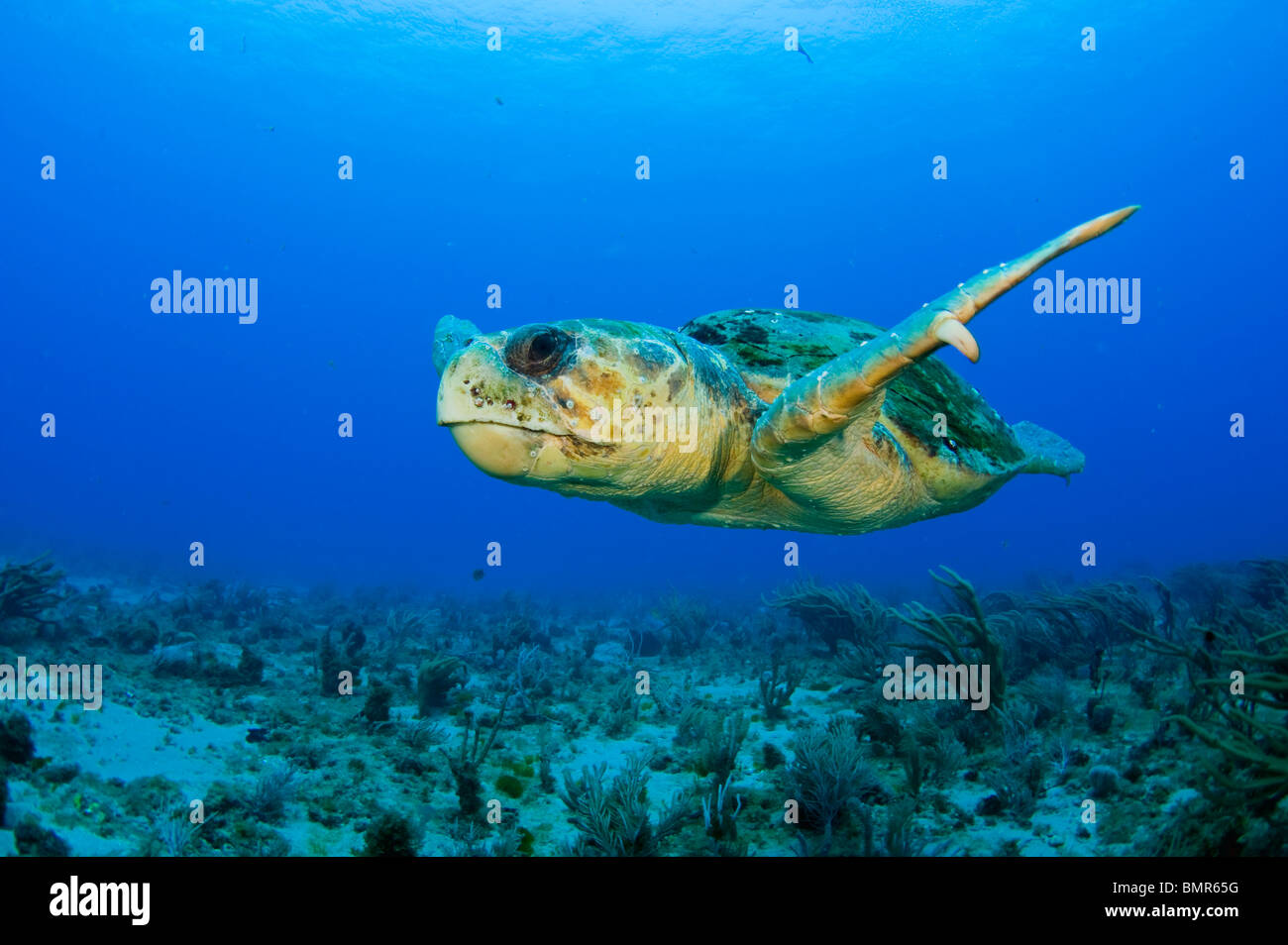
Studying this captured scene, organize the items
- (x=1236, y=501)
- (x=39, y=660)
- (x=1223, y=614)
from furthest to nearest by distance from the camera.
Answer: (x=1236, y=501) → (x=1223, y=614) → (x=39, y=660)

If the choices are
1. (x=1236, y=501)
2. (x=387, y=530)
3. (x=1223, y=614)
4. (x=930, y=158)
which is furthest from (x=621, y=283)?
(x=1236, y=501)

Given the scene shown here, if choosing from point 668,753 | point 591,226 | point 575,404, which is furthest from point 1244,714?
point 591,226

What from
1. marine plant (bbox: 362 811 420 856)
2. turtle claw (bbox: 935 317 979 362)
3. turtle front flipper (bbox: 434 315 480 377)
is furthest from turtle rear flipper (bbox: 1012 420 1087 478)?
marine plant (bbox: 362 811 420 856)

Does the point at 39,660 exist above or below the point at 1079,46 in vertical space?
below

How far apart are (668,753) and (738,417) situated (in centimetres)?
308

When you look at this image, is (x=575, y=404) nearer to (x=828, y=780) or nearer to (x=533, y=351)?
(x=533, y=351)

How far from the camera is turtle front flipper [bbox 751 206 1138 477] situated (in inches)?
82.0

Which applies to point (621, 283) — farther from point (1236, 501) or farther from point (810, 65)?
point (1236, 501)

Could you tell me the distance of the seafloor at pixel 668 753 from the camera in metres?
3.47

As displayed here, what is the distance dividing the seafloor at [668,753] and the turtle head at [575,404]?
2221 millimetres

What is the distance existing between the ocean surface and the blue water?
0.52 m

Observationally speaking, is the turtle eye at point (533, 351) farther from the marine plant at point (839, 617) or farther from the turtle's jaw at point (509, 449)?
the marine plant at point (839, 617)
